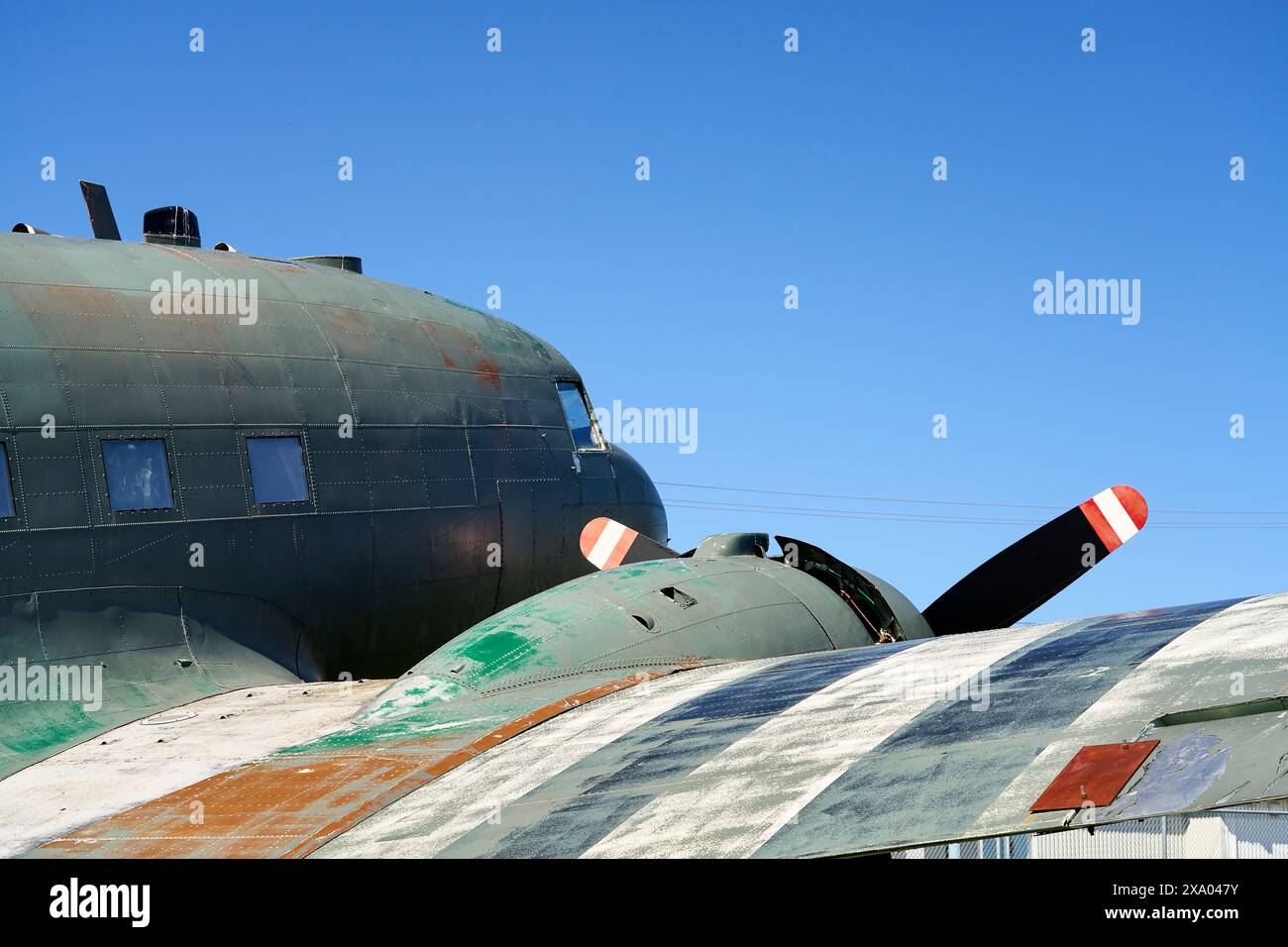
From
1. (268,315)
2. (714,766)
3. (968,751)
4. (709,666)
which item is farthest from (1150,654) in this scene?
(268,315)

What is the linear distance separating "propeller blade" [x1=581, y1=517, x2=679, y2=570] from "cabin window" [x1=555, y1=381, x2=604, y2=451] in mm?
2940

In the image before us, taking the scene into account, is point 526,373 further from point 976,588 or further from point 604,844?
point 604,844

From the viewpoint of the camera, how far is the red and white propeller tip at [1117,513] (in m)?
14.4

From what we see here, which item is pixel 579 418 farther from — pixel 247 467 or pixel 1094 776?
pixel 1094 776

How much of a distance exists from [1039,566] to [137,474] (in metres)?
9.08

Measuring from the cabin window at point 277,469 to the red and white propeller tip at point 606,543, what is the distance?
2.99 m

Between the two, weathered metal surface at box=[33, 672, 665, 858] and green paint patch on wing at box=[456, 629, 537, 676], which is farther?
green paint patch on wing at box=[456, 629, 537, 676]

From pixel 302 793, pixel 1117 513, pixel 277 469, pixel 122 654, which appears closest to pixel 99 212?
pixel 277 469

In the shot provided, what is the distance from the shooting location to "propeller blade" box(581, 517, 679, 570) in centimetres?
1520

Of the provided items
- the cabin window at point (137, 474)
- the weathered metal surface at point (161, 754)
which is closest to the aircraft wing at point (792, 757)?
the weathered metal surface at point (161, 754)

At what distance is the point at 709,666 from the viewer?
453 inches

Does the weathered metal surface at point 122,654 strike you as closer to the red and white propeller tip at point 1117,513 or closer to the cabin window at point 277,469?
the cabin window at point 277,469

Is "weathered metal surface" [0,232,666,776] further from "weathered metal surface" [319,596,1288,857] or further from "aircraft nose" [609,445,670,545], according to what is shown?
"weathered metal surface" [319,596,1288,857]

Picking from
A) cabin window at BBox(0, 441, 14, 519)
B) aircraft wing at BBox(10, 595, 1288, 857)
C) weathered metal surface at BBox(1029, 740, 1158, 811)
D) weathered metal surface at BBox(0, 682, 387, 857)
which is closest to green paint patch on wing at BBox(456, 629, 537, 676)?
aircraft wing at BBox(10, 595, 1288, 857)
